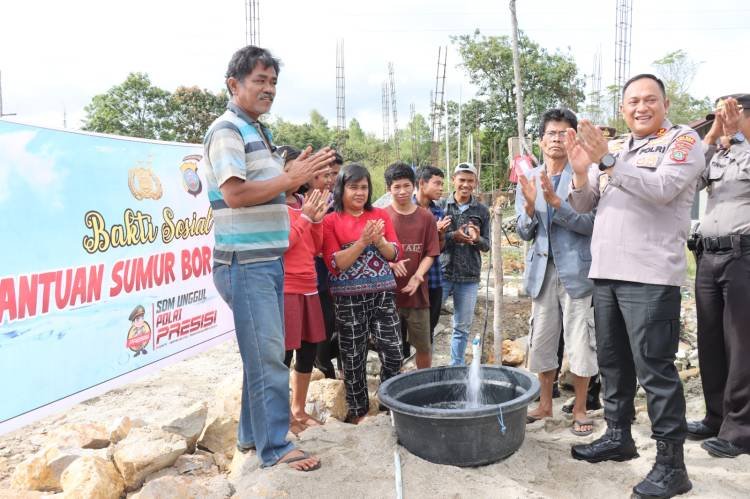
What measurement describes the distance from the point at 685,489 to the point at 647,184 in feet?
4.49

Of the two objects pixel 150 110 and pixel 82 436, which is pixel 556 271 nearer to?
pixel 82 436

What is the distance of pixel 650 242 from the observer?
2449 millimetres

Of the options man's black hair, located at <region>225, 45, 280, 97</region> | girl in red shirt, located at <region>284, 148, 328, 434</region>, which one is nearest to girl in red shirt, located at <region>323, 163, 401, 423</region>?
girl in red shirt, located at <region>284, 148, 328, 434</region>

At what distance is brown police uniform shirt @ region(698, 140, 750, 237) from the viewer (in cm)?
286

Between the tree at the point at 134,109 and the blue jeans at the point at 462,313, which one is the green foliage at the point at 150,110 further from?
the blue jeans at the point at 462,313

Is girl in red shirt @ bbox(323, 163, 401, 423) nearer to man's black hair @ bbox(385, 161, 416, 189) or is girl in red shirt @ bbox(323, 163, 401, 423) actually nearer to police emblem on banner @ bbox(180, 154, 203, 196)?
man's black hair @ bbox(385, 161, 416, 189)

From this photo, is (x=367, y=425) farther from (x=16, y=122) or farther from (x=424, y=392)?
(x=16, y=122)

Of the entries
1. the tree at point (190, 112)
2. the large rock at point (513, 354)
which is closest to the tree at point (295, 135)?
the tree at point (190, 112)

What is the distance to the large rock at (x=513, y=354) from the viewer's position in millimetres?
5133

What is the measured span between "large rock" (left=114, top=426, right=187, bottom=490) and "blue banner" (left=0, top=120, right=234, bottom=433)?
0.61 m

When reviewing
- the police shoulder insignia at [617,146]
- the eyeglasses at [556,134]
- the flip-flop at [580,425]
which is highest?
the eyeglasses at [556,134]

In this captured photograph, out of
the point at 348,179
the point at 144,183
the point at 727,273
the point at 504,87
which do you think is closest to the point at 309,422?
the point at 348,179

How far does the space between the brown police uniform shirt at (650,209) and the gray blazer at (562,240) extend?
49 cm

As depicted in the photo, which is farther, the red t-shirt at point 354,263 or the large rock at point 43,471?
the red t-shirt at point 354,263
